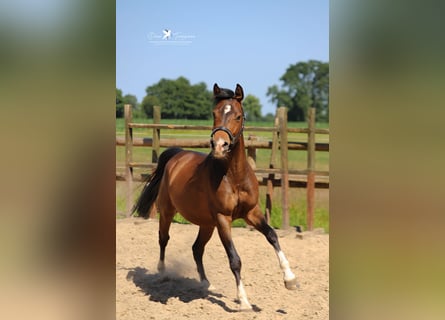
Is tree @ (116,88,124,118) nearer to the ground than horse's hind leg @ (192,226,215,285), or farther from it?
farther from it

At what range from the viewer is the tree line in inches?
157

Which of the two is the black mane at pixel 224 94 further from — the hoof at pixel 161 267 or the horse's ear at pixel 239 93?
the hoof at pixel 161 267

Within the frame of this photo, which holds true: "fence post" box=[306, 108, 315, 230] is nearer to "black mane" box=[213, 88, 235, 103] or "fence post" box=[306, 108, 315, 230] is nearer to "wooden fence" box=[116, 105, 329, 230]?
"wooden fence" box=[116, 105, 329, 230]

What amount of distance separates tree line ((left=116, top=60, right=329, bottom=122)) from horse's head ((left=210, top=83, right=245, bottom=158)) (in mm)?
656

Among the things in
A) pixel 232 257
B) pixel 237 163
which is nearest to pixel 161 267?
pixel 232 257

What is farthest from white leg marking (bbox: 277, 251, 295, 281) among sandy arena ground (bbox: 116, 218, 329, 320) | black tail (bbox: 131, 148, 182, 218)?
black tail (bbox: 131, 148, 182, 218)

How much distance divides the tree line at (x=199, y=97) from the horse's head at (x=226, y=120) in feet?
2.15
